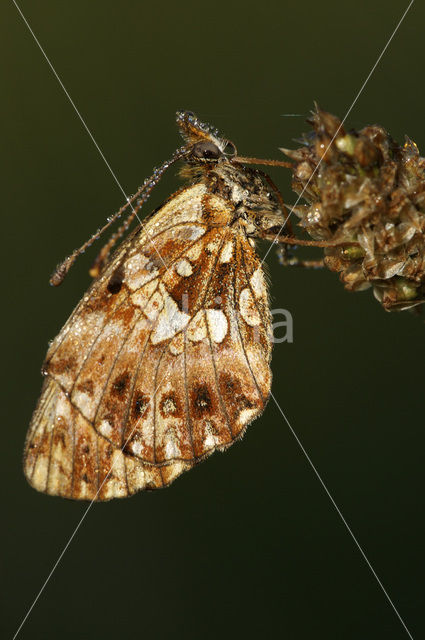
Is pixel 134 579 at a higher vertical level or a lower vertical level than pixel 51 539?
lower

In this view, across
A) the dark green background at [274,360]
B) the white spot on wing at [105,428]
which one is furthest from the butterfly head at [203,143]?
the dark green background at [274,360]

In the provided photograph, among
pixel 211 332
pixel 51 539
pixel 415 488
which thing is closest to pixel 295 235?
pixel 211 332

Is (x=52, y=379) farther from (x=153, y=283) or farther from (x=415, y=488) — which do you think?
(x=415, y=488)

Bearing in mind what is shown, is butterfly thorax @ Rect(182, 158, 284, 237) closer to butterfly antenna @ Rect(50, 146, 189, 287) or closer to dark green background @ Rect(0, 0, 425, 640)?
butterfly antenna @ Rect(50, 146, 189, 287)

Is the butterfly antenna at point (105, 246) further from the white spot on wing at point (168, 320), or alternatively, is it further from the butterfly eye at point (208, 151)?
the white spot on wing at point (168, 320)

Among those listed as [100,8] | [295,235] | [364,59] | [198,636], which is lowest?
[198,636]

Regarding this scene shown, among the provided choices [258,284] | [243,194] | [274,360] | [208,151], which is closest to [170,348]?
[258,284]
